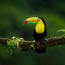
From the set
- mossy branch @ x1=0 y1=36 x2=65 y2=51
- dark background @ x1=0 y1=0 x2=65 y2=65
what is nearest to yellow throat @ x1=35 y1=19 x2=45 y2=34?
mossy branch @ x1=0 y1=36 x2=65 y2=51

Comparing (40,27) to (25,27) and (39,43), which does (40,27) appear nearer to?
(39,43)

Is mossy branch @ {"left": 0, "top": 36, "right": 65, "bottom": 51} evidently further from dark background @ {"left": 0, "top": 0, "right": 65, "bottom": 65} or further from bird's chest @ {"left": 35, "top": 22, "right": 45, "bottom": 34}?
A: dark background @ {"left": 0, "top": 0, "right": 65, "bottom": 65}

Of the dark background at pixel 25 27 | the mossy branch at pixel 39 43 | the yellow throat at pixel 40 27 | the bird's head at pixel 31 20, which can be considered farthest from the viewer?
the dark background at pixel 25 27

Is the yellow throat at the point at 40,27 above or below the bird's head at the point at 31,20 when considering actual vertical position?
below

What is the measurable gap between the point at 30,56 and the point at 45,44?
28.4 feet

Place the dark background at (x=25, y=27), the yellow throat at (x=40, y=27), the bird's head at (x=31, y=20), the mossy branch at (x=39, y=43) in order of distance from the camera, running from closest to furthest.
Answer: the mossy branch at (x=39, y=43), the bird's head at (x=31, y=20), the yellow throat at (x=40, y=27), the dark background at (x=25, y=27)

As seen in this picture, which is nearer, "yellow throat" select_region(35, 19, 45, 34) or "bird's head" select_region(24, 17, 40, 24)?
"bird's head" select_region(24, 17, 40, 24)

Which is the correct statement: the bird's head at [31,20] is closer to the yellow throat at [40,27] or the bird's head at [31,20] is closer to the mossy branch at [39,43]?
the yellow throat at [40,27]

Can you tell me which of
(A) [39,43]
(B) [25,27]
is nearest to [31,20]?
(A) [39,43]

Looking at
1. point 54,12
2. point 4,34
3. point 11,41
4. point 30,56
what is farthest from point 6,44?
point 54,12

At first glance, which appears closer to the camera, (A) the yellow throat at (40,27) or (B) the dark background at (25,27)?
(A) the yellow throat at (40,27)

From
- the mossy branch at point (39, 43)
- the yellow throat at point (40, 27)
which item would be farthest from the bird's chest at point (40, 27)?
the mossy branch at point (39, 43)

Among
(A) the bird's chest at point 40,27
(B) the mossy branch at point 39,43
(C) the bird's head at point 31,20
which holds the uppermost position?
(C) the bird's head at point 31,20

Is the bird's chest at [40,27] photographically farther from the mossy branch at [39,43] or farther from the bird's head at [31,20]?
the mossy branch at [39,43]
